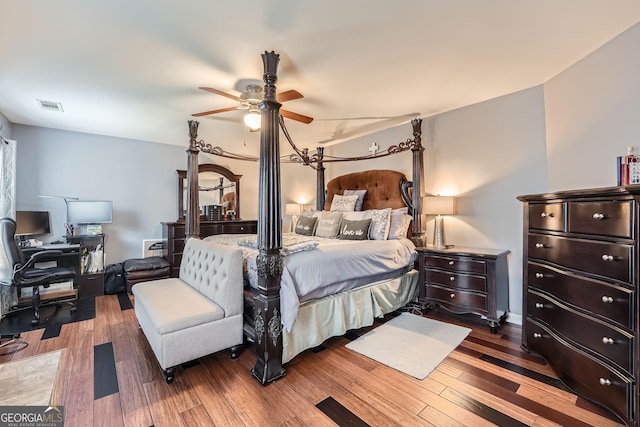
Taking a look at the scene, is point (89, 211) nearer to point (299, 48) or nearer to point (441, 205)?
point (299, 48)

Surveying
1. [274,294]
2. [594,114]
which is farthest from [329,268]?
[594,114]

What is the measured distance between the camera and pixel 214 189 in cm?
568

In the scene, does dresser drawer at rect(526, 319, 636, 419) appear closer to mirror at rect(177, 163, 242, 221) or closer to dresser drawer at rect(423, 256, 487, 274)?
dresser drawer at rect(423, 256, 487, 274)

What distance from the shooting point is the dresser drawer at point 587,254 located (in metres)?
1.59

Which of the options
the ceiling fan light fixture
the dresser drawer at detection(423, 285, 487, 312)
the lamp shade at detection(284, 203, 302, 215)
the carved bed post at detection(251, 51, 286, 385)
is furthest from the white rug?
the lamp shade at detection(284, 203, 302, 215)

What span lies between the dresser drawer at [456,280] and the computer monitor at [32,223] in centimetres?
539

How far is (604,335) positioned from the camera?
1.67 meters

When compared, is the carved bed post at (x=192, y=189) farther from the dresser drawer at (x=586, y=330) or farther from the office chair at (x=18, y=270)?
the dresser drawer at (x=586, y=330)

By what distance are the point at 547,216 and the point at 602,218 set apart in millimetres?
462

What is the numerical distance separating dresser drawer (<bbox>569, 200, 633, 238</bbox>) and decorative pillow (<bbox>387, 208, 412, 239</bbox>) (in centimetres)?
186

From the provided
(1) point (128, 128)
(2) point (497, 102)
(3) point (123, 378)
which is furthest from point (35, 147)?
(2) point (497, 102)

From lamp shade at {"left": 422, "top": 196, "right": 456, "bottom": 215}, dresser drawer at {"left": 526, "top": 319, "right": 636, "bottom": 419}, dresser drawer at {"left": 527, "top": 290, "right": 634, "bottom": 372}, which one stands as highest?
lamp shade at {"left": 422, "top": 196, "right": 456, "bottom": 215}

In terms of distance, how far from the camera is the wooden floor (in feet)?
5.54

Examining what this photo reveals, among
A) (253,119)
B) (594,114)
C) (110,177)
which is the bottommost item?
(110,177)
